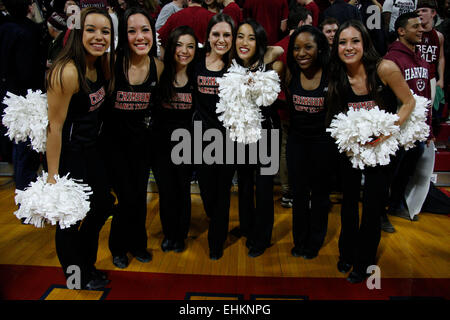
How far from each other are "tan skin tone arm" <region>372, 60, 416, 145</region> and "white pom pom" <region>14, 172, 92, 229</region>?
1.71 metres

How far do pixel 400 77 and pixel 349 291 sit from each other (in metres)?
1.35

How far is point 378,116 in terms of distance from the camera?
209 centimetres

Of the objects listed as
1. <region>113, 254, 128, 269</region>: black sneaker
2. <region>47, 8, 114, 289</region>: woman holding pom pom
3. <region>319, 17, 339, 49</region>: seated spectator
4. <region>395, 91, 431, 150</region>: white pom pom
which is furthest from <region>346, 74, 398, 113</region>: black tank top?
<region>113, 254, 128, 269</region>: black sneaker

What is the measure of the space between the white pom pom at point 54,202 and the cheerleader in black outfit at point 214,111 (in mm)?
901

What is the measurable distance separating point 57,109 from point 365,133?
1683 millimetres

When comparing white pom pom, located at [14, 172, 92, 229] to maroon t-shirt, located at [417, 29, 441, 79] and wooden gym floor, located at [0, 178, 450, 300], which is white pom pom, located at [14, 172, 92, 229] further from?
maroon t-shirt, located at [417, 29, 441, 79]

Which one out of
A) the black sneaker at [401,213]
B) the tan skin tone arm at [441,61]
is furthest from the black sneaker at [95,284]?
the tan skin tone arm at [441,61]

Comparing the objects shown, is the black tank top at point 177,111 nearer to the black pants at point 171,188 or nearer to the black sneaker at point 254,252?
the black pants at point 171,188

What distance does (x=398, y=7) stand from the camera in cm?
425

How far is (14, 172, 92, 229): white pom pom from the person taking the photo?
1.90 metres

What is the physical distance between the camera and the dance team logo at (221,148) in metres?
2.52

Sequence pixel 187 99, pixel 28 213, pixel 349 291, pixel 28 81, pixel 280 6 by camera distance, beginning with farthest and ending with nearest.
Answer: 1. pixel 280 6
2. pixel 28 81
3. pixel 187 99
4. pixel 349 291
5. pixel 28 213
